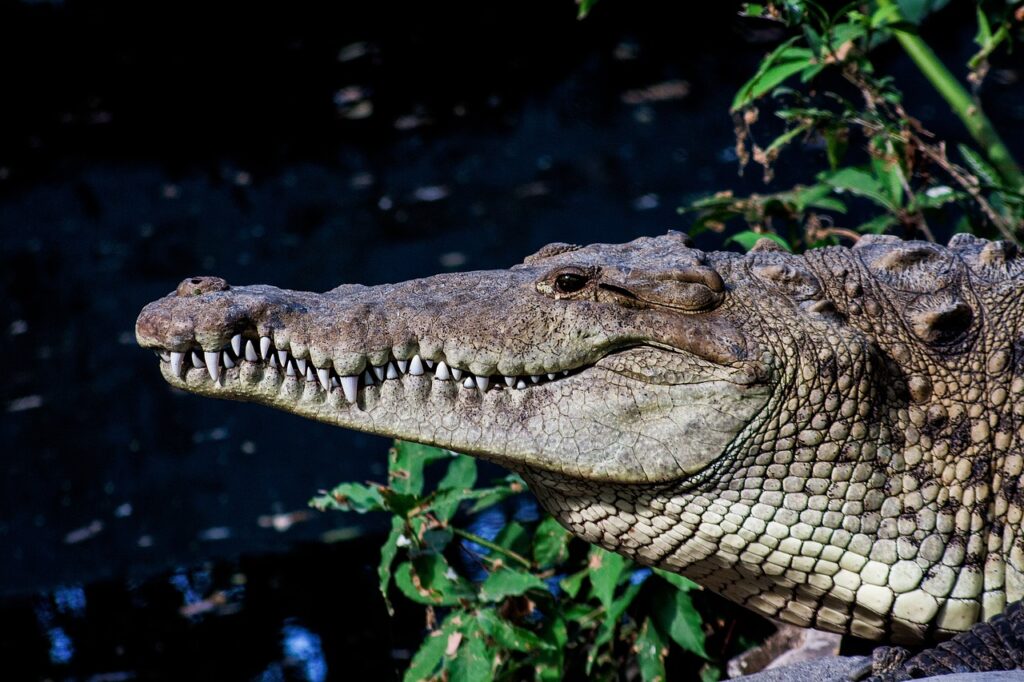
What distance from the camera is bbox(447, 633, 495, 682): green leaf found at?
275cm

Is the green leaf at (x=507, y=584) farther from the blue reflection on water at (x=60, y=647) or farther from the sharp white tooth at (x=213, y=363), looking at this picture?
the blue reflection on water at (x=60, y=647)

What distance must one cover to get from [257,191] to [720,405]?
709 centimetres

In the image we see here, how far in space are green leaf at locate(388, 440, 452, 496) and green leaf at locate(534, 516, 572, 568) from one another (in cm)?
36

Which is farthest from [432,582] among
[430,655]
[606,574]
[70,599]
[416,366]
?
[70,599]

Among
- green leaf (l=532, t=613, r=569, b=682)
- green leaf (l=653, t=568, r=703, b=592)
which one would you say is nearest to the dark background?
green leaf (l=532, t=613, r=569, b=682)

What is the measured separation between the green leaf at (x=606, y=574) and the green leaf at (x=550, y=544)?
Answer: 0.54 ft

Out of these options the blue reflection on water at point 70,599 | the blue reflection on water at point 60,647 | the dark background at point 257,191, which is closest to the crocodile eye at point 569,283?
the dark background at point 257,191

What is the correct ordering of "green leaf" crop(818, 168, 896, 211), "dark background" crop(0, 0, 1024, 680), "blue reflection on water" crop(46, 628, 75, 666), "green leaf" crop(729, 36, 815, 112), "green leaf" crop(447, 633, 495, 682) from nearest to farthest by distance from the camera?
"green leaf" crop(447, 633, 495, 682) < "green leaf" crop(729, 36, 815, 112) < "green leaf" crop(818, 168, 896, 211) < "blue reflection on water" crop(46, 628, 75, 666) < "dark background" crop(0, 0, 1024, 680)

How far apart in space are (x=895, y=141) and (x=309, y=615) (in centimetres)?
274

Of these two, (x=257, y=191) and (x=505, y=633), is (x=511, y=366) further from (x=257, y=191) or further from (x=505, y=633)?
(x=257, y=191)

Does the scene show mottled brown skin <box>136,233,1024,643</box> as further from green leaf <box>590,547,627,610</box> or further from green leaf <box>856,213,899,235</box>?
green leaf <box>856,213,899,235</box>

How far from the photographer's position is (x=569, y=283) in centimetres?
235

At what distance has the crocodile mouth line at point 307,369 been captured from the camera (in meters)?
2.25

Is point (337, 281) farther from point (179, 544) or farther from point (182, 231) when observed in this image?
point (179, 544)
